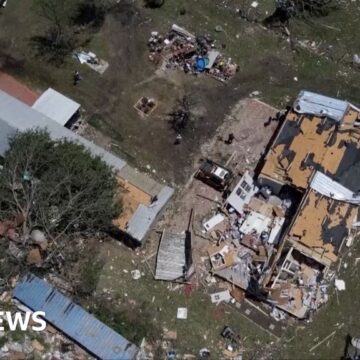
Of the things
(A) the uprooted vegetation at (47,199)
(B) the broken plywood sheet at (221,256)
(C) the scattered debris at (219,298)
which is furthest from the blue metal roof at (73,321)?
(B) the broken plywood sheet at (221,256)

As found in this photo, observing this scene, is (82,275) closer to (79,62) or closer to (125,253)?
(125,253)

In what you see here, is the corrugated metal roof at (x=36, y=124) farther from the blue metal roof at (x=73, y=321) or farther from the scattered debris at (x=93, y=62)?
the blue metal roof at (x=73, y=321)

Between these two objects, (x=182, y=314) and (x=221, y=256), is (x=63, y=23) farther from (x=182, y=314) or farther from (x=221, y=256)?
(x=182, y=314)

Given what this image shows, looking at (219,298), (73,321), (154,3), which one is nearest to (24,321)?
(73,321)

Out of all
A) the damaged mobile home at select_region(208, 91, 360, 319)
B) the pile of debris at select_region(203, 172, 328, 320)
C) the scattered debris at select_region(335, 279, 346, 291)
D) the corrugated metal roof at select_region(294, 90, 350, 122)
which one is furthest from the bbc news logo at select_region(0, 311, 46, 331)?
the corrugated metal roof at select_region(294, 90, 350, 122)

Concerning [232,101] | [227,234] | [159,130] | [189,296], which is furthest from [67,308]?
[232,101]
